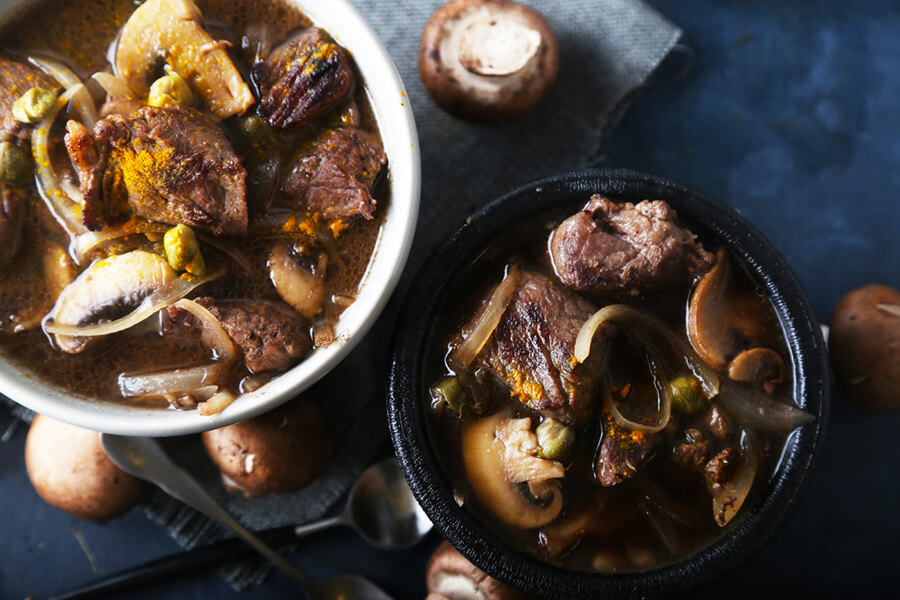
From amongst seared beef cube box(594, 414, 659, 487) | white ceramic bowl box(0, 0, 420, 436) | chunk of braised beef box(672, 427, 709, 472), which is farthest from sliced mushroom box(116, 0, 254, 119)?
chunk of braised beef box(672, 427, 709, 472)

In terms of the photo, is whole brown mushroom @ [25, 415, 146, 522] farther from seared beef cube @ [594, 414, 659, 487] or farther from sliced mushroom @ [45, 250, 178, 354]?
seared beef cube @ [594, 414, 659, 487]

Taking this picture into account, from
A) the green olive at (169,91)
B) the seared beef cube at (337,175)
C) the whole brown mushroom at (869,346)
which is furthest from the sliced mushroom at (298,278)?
the whole brown mushroom at (869,346)

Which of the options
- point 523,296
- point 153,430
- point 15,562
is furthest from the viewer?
point 15,562

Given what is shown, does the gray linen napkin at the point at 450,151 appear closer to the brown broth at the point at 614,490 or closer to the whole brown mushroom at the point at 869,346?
the brown broth at the point at 614,490

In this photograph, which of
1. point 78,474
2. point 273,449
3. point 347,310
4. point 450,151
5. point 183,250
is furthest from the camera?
point 450,151

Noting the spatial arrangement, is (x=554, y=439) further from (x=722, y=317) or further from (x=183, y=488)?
(x=183, y=488)

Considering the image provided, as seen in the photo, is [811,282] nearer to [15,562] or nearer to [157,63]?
[157,63]

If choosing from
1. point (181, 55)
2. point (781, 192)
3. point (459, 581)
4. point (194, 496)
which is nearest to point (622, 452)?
point (459, 581)

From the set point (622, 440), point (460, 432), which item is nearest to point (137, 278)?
point (460, 432)
